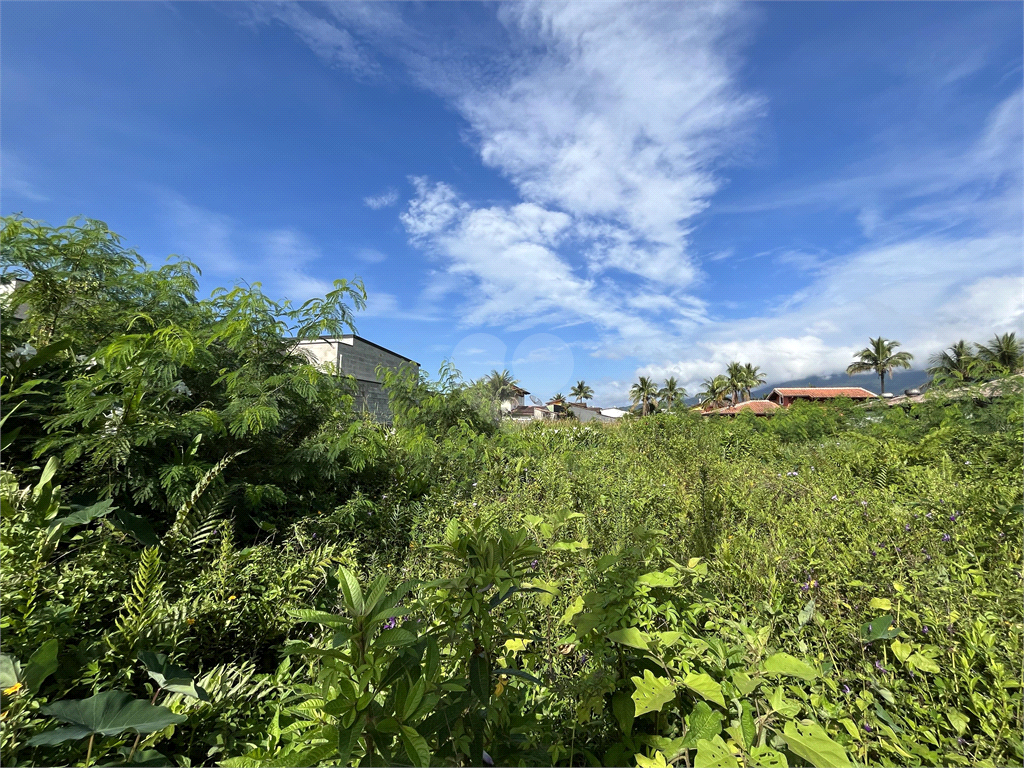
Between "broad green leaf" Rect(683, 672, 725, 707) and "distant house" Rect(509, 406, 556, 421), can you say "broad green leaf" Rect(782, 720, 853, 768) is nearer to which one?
"broad green leaf" Rect(683, 672, 725, 707)

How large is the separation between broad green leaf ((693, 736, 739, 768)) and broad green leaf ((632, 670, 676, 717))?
4.1 inches

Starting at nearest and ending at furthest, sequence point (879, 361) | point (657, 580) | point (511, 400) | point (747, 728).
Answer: point (747, 728)
point (657, 580)
point (511, 400)
point (879, 361)

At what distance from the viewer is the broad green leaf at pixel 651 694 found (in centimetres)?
94

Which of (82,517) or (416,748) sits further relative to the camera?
(82,517)

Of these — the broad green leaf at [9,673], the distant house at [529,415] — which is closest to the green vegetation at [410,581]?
the broad green leaf at [9,673]

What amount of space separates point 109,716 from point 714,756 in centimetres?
154

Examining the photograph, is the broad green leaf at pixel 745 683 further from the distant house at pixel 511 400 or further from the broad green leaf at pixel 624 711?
the distant house at pixel 511 400

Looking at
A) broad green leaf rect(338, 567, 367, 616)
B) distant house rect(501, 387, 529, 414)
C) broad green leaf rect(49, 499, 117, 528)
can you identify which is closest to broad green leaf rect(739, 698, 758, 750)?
broad green leaf rect(338, 567, 367, 616)

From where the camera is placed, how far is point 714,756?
91 centimetres

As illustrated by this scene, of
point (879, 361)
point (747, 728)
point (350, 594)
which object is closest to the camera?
point (350, 594)

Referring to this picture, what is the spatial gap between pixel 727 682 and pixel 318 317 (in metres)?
3.71

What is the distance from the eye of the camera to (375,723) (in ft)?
2.66

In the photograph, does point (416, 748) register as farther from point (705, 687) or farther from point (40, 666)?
point (40, 666)

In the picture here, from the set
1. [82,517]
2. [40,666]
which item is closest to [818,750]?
[40,666]
